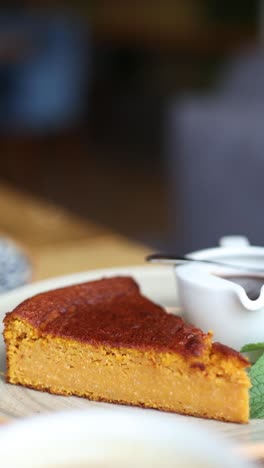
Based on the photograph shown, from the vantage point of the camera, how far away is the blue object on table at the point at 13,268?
5.31 feet

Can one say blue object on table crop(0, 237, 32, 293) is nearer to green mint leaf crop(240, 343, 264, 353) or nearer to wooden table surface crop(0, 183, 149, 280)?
Answer: wooden table surface crop(0, 183, 149, 280)

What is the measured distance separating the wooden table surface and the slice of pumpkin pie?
0.58 meters

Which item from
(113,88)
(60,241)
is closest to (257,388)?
(60,241)

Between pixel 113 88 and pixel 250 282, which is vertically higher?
pixel 250 282

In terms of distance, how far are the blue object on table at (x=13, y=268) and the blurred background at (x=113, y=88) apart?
2.73 meters

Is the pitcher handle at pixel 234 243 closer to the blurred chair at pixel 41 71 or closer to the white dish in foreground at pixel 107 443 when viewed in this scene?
the white dish in foreground at pixel 107 443

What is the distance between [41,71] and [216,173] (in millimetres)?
3381

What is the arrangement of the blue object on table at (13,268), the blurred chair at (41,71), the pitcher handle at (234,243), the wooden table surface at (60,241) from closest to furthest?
the pitcher handle at (234,243) < the blue object on table at (13,268) < the wooden table surface at (60,241) < the blurred chair at (41,71)

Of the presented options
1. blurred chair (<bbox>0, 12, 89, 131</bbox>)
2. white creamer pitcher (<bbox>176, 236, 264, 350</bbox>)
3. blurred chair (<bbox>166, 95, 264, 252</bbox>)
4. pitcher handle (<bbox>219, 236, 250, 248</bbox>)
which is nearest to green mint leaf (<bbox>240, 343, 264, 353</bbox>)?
white creamer pitcher (<bbox>176, 236, 264, 350</bbox>)

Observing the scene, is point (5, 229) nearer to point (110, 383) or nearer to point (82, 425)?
point (110, 383)

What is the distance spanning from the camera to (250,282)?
1232 millimetres

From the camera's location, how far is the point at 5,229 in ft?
7.55

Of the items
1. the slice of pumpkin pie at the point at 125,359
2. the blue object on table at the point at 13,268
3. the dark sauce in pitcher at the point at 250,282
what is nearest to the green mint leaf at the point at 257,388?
the slice of pumpkin pie at the point at 125,359

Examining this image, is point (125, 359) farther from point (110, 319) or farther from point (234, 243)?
point (234, 243)
